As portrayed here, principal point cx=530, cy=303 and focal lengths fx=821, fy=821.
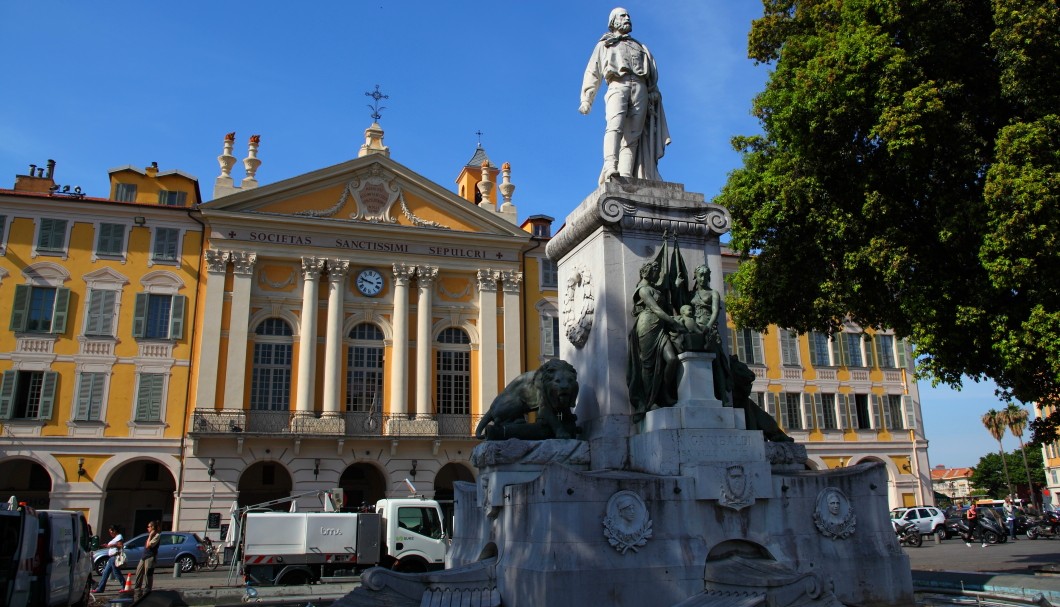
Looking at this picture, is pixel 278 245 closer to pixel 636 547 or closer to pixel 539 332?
pixel 539 332

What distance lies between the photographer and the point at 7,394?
2784 cm

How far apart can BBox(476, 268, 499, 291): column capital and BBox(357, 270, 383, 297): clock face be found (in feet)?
13.0

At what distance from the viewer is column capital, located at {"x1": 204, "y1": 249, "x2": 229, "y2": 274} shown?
99.9 ft

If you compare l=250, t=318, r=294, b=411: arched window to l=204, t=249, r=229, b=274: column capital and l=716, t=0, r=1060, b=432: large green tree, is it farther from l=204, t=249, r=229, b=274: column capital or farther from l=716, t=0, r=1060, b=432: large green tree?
l=716, t=0, r=1060, b=432: large green tree

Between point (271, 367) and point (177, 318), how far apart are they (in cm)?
382

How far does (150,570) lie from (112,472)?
51.1 feet

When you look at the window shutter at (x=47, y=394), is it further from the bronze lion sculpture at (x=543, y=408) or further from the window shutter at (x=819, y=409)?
the window shutter at (x=819, y=409)

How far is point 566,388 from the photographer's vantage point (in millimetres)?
7707

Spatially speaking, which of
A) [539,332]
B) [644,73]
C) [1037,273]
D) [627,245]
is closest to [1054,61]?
[1037,273]

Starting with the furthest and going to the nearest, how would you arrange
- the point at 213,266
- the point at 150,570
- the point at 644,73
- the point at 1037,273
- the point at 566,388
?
1. the point at 213,266
2. the point at 150,570
3. the point at 1037,273
4. the point at 644,73
5. the point at 566,388

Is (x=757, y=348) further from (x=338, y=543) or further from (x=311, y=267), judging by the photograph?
(x=338, y=543)

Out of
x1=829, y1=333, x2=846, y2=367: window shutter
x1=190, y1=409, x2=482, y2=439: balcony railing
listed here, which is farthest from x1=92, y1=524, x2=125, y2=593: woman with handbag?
x1=829, y1=333, x2=846, y2=367: window shutter

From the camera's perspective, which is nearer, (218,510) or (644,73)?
(644,73)

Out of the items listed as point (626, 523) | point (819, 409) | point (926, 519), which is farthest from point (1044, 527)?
point (626, 523)
